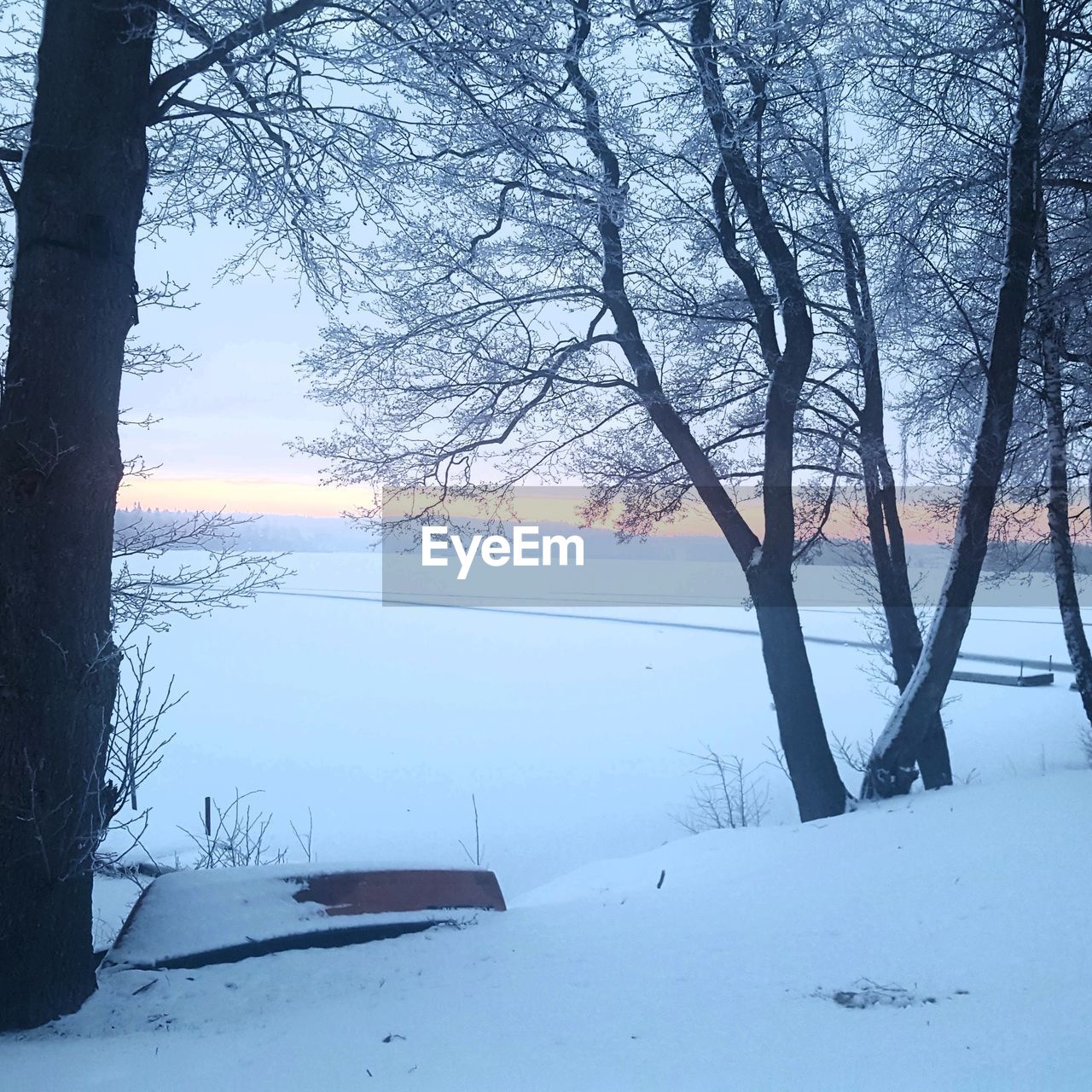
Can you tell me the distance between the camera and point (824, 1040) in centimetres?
329

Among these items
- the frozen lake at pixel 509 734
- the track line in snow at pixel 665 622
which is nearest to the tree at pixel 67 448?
the frozen lake at pixel 509 734

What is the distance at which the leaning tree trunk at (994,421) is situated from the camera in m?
8.20

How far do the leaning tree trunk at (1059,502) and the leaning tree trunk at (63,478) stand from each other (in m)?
7.93

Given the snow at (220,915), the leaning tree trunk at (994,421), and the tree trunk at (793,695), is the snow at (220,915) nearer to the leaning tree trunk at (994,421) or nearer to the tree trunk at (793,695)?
the tree trunk at (793,695)

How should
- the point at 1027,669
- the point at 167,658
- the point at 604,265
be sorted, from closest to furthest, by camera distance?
the point at 604,265
the point at 1027,669
the point at 167,658

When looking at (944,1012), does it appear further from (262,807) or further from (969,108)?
(262,807)

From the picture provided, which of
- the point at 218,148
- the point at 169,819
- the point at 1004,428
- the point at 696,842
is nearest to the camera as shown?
the point at 218,148

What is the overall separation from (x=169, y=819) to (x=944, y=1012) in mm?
12406

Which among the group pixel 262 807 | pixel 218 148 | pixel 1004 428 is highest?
pixel 218 148

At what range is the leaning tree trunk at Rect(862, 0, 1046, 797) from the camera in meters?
8.20

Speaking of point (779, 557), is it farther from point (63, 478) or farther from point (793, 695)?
point (63, 478)

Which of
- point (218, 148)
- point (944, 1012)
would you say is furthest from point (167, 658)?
point (944, 1012)

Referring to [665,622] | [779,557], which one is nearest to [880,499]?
[779,557]

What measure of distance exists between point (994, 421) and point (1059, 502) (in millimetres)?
2328
